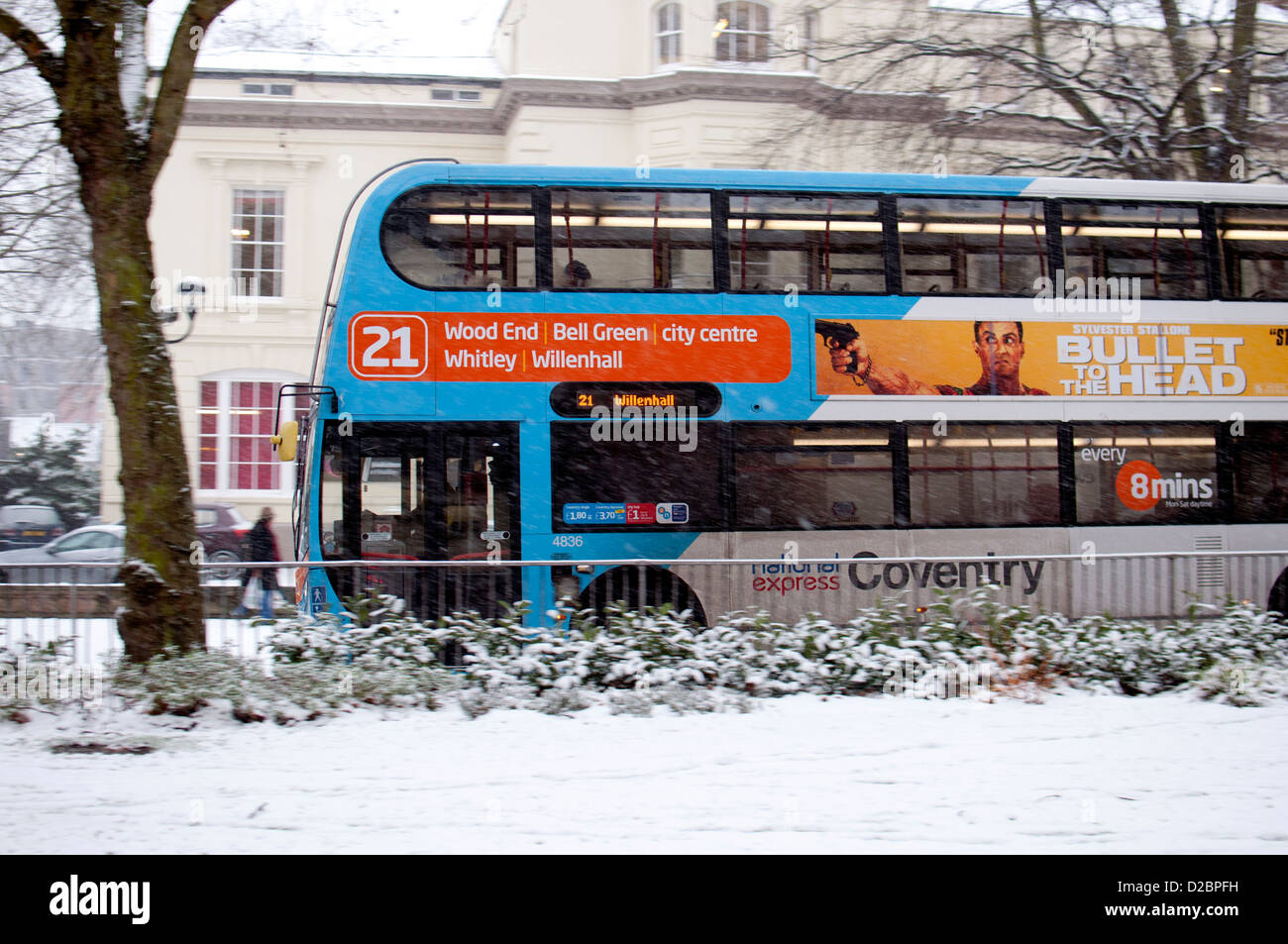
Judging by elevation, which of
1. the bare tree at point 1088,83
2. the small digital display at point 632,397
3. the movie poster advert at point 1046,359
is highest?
the bare tree at point 1088,83

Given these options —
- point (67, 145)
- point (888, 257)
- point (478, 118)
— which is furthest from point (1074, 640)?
point (478, 118)

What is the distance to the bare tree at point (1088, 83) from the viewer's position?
1332cm

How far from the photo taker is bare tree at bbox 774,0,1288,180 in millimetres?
13320

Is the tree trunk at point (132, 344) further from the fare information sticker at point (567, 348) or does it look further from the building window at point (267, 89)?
the building window at point (267, 89)

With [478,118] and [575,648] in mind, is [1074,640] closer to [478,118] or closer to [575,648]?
[575,648]

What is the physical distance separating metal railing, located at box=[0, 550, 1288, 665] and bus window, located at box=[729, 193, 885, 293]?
8.88ft

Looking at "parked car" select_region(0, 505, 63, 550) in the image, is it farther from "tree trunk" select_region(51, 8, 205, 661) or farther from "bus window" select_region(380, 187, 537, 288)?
"tree trunk" select_region(51, 8, 205, 661)

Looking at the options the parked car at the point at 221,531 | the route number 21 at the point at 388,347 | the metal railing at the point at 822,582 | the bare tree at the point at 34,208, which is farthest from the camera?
the parked car at the point at 221,531

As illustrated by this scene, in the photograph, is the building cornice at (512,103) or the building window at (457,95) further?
the building window at (457,95)

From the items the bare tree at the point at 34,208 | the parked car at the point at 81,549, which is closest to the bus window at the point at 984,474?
the bare tree at the point at 34,208

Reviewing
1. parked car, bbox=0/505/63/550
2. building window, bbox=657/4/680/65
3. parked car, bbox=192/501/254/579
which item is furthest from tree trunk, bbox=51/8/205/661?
building window, bbox=657/4/680/65

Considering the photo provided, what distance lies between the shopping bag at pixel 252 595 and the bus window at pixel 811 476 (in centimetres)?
422

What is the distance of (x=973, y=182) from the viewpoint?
32.1 feet

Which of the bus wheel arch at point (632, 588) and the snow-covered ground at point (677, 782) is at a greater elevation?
the bus wheel arch at point (632, 588)
